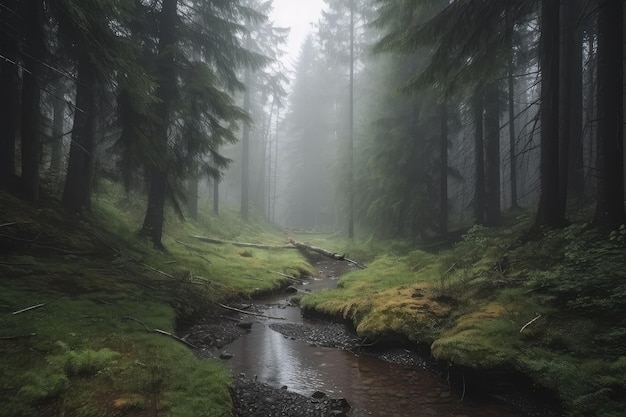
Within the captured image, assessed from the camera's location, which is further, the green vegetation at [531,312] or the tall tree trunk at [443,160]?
the tall tree trunk at [443,160]

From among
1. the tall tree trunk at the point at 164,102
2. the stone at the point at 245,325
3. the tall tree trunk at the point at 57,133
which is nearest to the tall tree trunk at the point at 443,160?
the stone at the point at 245,325

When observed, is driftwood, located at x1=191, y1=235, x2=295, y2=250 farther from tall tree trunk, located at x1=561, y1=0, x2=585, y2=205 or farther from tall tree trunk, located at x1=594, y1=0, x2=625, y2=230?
tall tree trunk, located at x1=594, y1=0, x2=625, y2=230

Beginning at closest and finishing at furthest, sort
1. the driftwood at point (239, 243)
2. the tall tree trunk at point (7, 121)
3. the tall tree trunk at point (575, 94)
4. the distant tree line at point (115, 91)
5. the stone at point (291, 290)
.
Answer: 1. the distant tree line at point (115, 91)
2. the tall tree trunk at point (7, 121)
3. the stone at point (291, 290)
4. the tall tree trunk at point (575, 94)
5. the driftwood at point (239, 243)

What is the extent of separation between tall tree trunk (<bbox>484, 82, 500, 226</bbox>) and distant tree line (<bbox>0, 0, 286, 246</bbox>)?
10.2 m

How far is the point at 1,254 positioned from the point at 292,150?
42.9m

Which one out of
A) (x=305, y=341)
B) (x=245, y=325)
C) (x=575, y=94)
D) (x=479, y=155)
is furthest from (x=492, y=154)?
(x=245, y=325)

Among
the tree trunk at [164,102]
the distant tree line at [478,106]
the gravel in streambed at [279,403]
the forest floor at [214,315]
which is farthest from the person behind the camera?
the tree trunk at [164,102]

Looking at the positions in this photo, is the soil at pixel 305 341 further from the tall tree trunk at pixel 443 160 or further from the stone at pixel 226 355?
the tall tree trunk at pixel 443 160

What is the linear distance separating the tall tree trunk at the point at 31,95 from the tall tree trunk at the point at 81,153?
1.27m

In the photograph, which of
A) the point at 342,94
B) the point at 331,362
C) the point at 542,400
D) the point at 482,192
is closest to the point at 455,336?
the point at 542,400

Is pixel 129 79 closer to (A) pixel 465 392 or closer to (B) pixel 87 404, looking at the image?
(B) pixel 87 404

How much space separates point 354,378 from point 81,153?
10451 mm

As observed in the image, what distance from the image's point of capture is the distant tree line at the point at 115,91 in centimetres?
770

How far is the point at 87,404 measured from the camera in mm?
3684
